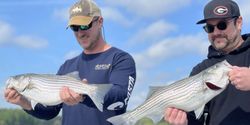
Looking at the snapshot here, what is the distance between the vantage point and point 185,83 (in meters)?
8.52

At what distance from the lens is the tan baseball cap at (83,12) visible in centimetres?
1016

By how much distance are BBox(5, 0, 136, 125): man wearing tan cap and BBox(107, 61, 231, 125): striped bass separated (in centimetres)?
70

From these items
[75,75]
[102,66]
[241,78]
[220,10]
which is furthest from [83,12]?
[241,78]

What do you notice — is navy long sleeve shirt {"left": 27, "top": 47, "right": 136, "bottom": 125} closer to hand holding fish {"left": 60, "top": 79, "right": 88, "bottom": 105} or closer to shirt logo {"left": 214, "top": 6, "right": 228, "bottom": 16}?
hand holding fish {"left": 60, "top": 79, "right": 88, "bottom": 105}

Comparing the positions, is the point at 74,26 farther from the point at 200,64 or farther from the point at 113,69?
the point at 200,64

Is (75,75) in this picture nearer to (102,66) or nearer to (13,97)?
(102,66)

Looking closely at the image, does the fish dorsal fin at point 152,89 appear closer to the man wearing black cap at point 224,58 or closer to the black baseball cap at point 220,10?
the man wearing black cap at point 224,58

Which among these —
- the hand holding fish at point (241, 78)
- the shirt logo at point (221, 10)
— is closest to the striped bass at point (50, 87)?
the shirt logo at point (221, 10)

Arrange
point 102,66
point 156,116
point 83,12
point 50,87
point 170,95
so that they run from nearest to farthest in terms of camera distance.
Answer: point 170,95, point 156,116, point 50,87, point 102,66, point 83,12

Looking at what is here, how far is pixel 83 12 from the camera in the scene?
1030 cm

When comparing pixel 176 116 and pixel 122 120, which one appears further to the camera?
pixel 122 120

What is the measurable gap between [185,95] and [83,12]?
9.27 feet

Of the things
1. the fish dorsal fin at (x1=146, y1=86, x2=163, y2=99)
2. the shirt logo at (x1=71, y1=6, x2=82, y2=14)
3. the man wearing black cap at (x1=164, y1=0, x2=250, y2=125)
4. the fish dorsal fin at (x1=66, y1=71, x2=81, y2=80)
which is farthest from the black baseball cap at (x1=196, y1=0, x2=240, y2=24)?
the shirt logo at (x1=71, y1=6, x2=82, y2=14)

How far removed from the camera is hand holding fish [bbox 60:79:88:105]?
925cm
